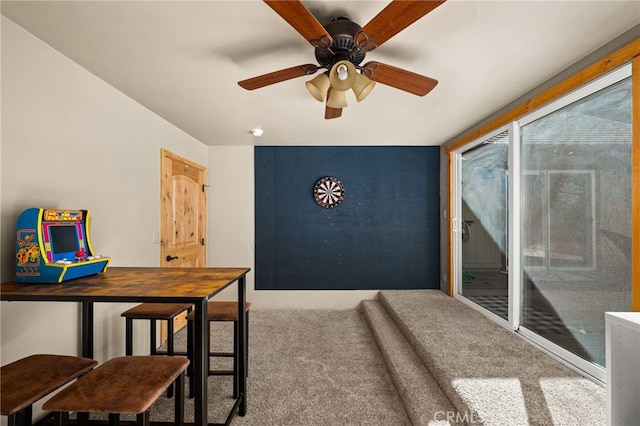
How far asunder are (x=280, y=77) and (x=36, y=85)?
1469 mm

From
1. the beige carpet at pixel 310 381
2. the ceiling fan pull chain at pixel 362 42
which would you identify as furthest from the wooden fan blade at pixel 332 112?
the beige carpet at pixel 310 381

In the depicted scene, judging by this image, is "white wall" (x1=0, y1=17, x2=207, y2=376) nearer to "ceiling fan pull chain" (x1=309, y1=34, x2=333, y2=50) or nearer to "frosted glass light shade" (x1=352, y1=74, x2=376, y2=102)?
"ceiling fan pull chain" (x1=309, y1=34, x2=333, y2=50)

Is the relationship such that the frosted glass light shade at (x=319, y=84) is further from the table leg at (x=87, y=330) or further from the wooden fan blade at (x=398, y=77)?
the table leg at (x=87, y=330)

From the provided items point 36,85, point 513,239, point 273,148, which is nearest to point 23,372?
point 36,85

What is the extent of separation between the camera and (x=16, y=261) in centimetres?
155

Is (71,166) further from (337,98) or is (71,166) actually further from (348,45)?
(348,45)

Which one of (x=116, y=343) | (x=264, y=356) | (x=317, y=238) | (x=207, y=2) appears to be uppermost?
(x=207, y=2)

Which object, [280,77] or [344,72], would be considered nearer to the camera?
[344,72]

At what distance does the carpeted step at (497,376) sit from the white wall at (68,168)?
8.45 feet

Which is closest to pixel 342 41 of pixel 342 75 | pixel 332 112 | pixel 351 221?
pixel 342 75

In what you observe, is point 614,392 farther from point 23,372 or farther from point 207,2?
point 207,2

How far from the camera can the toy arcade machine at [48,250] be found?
1.54 m

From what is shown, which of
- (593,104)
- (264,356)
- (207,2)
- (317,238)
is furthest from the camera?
(317,238)

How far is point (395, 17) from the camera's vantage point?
134 centimetres
